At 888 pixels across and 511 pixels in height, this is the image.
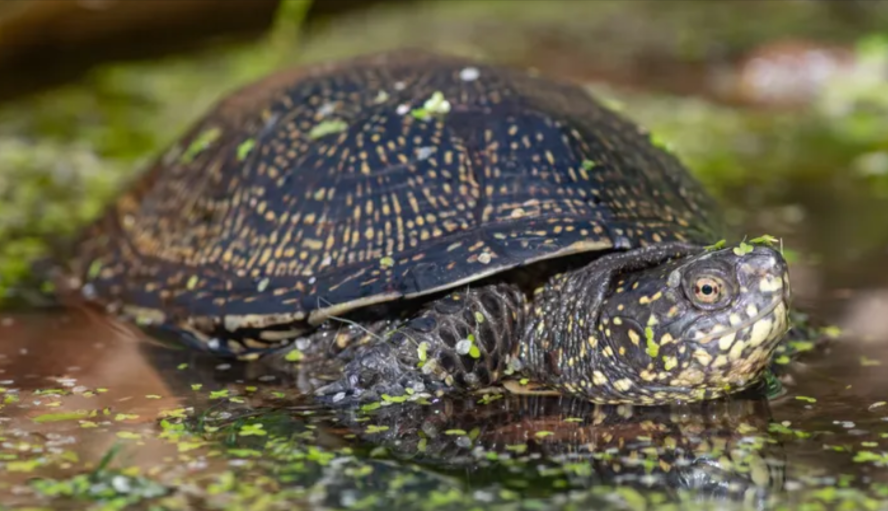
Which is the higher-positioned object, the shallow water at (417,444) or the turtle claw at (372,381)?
the turtle claw at (372,381)

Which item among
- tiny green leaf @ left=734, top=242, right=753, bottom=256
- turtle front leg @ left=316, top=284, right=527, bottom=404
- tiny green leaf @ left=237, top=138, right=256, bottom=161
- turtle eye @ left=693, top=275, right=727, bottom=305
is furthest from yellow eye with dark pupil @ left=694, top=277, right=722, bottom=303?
tiny green leaf @ left=237, top=138, right=256, bottom=161

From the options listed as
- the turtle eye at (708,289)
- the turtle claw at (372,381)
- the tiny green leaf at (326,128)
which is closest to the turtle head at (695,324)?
the turtle eye at (708,289)

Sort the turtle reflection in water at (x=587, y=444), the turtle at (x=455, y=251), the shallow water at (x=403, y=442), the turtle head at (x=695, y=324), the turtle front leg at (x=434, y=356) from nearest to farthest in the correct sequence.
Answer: the shallow water at (x=403, y=442) → the turtle reflection in water at (x=587, y=444) → the turtle head at (x=695, y=324) → the turtle at (x=455, y=251) → the turtle front leg at (x=434, y=356)

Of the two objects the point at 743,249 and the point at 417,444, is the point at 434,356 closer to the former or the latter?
the point at 417,444

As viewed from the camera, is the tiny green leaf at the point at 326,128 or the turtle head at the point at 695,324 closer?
the turtle head at the point at 695,324

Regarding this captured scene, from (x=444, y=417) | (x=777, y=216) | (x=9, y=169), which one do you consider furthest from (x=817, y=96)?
(x=444, y=417)

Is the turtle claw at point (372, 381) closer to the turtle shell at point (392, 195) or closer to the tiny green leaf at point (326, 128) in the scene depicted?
the turtle shell at point (392, 195)

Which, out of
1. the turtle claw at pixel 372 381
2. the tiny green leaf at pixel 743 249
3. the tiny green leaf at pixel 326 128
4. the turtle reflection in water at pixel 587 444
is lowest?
the turtle reflection in water at pixel 587 444

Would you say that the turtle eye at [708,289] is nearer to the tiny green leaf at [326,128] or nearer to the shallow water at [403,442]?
the shallow water at [403,442]

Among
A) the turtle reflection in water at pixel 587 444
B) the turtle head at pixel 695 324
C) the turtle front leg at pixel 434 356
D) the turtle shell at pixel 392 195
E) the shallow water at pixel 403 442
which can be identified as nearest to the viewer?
the shallow water at pixel 403 442

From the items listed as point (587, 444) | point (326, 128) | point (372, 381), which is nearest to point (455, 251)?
point (372, 381)
